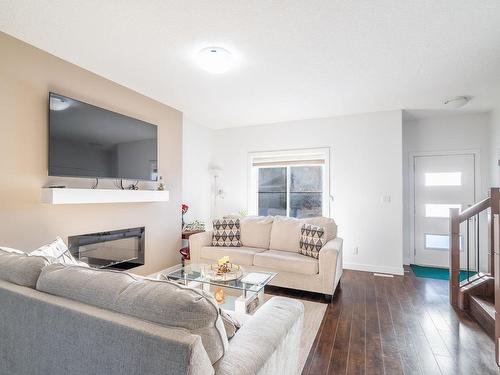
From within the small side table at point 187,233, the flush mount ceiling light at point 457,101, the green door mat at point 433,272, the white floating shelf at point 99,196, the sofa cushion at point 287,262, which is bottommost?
the green door mat at point 433,272

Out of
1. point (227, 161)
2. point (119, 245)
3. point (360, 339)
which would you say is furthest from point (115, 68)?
point (360, 339)

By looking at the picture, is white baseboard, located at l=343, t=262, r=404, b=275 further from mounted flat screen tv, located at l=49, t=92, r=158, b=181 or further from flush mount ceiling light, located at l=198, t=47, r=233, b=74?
flush mount ceiling light, located at l=198, t=47, r=233, b=74

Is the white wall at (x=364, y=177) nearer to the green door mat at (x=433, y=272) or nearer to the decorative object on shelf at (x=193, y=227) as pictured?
the green door mat at (x=433, y=272)

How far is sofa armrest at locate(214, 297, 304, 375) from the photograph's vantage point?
984 mm

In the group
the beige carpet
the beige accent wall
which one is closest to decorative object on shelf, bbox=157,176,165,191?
the beige accent wall

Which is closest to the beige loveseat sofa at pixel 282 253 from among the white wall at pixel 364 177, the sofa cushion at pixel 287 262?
the sofa cushion at pixel 287 262

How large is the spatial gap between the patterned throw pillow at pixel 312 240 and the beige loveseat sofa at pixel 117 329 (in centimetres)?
205

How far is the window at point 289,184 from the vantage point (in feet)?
15.6

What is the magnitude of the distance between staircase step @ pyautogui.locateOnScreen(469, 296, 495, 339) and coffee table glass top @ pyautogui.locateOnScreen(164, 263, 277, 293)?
1.94 meters

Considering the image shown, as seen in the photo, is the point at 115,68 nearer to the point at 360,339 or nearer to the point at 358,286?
the point at 360,339

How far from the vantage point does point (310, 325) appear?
249 centimetres

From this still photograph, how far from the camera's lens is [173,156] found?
4137mm

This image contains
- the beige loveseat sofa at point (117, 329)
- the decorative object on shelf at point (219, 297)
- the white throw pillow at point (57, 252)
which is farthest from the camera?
the decorative object on shelf at point (219, 297)

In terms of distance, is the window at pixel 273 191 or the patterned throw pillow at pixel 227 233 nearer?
the patterned throw pillow at pixel 227 233
